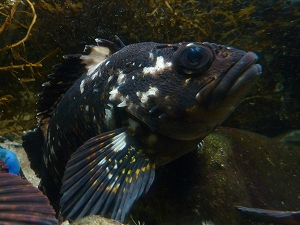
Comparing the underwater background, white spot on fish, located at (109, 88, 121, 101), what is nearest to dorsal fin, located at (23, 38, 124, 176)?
the underwater background

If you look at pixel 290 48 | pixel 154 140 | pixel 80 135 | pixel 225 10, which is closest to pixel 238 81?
pixel 154 140

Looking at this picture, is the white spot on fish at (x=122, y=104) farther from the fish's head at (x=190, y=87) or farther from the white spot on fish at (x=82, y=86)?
the white spot on fish at (x=82, y=86)

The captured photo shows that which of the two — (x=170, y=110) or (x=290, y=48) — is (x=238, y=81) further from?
(x=290, y=48)

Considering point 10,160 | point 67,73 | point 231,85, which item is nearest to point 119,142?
point 231,85

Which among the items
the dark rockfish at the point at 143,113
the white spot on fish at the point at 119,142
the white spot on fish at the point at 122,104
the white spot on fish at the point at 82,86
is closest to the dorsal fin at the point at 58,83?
the white spot on fish at the point at 82,86

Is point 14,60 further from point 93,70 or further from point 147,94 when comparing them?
point 147,94

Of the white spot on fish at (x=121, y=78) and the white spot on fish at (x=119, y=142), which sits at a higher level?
the white spot on fish at (x=121, y=78)

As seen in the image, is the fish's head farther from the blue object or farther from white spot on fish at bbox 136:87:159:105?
the blue object
